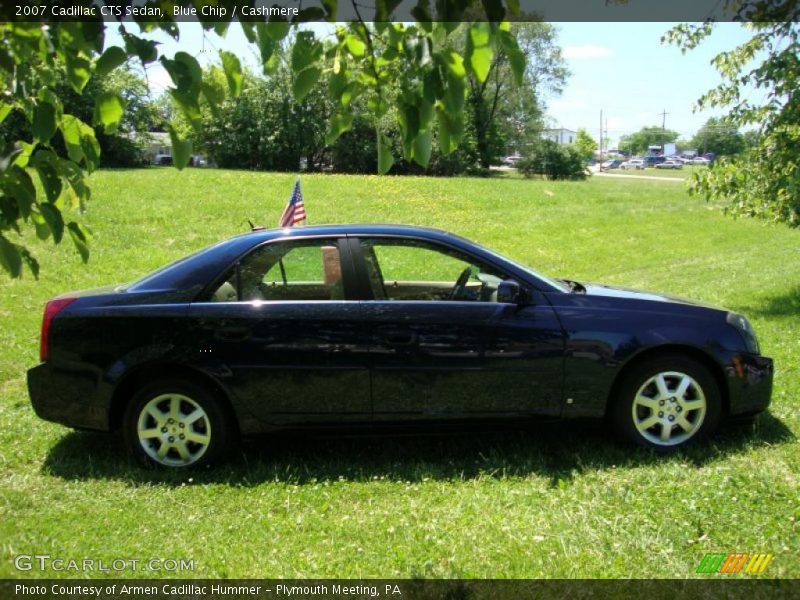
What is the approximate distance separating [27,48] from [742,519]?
400cm

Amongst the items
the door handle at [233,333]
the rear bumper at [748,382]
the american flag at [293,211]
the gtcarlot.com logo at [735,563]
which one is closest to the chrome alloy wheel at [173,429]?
the door handle at [233,333]

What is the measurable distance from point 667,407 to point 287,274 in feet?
8.55

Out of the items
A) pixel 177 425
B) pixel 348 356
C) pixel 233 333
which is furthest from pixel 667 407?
pixel 177 425

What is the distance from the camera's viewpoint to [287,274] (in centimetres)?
478

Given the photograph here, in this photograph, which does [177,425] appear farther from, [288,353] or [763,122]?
[763,122]

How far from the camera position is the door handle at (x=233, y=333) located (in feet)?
14.6

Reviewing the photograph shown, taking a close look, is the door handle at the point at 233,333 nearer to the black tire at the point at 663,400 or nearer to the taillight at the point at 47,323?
the taillight at the point at 47,323

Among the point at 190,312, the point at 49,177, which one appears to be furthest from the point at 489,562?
the point at 49,177

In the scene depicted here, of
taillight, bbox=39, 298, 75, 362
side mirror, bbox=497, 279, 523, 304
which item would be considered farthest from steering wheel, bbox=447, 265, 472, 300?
taillight, bbox=39, 298, 75, 362

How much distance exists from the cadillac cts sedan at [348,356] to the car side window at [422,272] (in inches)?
1.6

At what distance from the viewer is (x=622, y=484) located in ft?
13.7

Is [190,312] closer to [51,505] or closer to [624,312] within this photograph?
[51,505]

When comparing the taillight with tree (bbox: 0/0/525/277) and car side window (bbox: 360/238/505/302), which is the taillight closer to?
tree (bbox: 0/0/525/277)

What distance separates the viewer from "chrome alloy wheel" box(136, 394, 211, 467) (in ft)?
14.8
